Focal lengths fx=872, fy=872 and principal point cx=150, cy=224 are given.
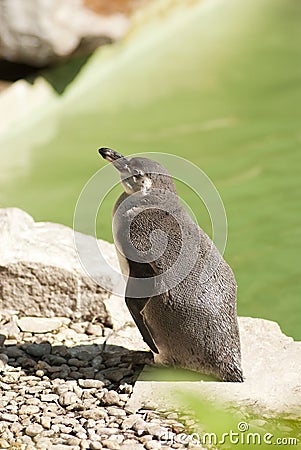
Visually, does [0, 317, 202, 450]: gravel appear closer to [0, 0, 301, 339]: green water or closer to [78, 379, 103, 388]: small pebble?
[78, 379, 103, 388]: small pebble

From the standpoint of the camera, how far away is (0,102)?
806 cm

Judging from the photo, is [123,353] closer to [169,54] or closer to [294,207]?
[294,207]

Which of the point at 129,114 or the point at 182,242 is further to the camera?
the point at 129,114

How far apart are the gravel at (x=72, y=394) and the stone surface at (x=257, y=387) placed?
7 cm

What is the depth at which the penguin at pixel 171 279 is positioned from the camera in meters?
3.40

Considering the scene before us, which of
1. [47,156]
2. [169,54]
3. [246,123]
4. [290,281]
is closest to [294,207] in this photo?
[290,281]

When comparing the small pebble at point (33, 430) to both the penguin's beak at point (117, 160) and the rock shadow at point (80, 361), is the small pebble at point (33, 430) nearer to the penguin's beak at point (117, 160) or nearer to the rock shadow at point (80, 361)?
the rock shadow at point (80, 361)

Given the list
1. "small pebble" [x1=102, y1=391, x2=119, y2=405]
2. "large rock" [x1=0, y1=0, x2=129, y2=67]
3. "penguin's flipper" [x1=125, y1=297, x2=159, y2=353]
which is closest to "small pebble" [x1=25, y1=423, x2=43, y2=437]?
"small pebble" [x1=102, y1=391, x2=119, y2=405]

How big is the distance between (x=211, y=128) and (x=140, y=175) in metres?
4.48

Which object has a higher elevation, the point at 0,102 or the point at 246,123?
the point at 0,102

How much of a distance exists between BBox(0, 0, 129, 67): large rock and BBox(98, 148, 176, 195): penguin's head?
4.84m

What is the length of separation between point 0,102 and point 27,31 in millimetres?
705

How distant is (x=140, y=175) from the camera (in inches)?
137

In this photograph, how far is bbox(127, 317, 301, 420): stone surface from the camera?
325cm
